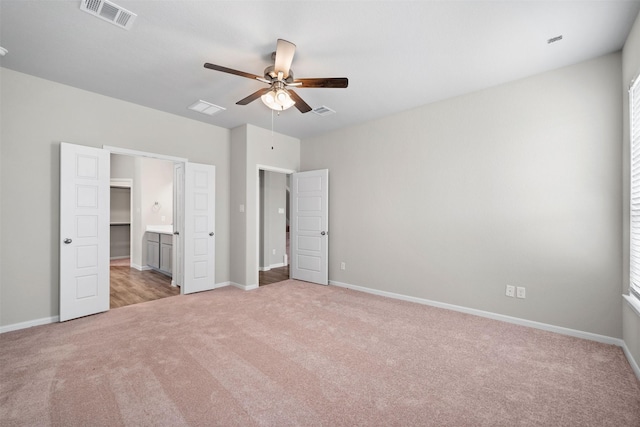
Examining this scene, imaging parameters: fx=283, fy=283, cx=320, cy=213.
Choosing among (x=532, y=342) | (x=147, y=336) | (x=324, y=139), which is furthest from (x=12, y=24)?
(x=532, y=342)

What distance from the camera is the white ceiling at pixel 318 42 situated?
217 centimetres

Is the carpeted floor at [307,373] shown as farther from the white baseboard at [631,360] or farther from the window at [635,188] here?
the window at [635,188]

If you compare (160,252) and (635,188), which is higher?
(635,188)

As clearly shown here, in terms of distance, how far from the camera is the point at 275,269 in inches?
259

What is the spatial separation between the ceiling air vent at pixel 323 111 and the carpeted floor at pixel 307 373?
2.84m

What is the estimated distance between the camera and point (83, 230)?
343 centimetres

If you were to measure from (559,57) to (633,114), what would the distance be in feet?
2.88

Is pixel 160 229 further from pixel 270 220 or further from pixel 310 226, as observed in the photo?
pixel 310 226

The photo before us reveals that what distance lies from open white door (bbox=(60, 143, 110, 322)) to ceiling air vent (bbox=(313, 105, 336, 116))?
2.87 metres

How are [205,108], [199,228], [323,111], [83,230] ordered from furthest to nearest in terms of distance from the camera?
[199,228], [323,111], [205,108], [83,230]

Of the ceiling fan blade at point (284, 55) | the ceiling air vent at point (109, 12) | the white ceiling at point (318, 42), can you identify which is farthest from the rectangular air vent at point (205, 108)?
the ceiling fan blade at point (284, 55)

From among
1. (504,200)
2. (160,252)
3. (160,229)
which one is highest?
(504,200)

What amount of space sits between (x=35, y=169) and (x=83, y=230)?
0.82 meters

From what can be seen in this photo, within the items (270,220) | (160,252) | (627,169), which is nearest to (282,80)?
(627,169)
